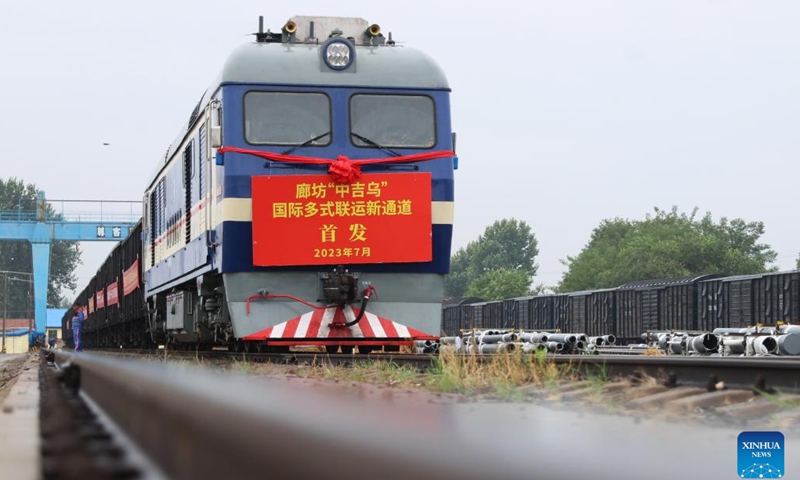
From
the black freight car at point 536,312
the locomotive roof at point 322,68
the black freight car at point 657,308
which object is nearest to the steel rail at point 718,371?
A: the locomotive roof at point 322,68

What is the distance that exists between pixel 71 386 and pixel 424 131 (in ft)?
19.9

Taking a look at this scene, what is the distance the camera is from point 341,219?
1136 cm

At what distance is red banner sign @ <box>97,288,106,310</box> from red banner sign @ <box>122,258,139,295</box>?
673 centimetres

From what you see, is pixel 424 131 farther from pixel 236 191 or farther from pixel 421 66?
pixel 236 191

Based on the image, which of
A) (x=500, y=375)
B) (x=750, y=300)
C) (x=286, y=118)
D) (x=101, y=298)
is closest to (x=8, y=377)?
(x=286, y=118)

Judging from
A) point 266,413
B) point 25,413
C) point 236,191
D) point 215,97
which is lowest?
point 25,413

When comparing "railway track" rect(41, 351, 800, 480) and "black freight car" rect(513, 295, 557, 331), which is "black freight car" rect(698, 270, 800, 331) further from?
"railway track" rect(41, 351, 800, 480)

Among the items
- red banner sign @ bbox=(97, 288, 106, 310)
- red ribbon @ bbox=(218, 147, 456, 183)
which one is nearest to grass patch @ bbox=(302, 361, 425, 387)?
red ribbon @ bbox=(218, 147, 456, 183)

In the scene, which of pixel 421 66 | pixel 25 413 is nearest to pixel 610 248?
pixel 421 66

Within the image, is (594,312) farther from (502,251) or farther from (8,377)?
(502,251)

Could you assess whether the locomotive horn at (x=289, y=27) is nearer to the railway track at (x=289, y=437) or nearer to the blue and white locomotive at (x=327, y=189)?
the blue and white locomotive at (x=327, y=189)

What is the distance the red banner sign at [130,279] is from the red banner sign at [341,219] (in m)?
10.8

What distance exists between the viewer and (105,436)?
3152mm

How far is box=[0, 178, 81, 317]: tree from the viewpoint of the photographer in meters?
116
